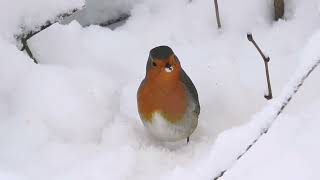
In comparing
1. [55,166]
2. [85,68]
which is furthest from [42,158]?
[85,68]

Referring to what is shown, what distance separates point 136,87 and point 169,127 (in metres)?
0.38

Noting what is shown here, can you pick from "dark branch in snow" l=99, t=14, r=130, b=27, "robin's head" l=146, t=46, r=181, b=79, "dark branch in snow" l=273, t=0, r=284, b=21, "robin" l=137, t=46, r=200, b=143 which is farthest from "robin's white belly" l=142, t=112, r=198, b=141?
"dark branch in snow" l=99, t=14, r=130, b=27

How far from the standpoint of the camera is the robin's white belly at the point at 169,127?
2.43 meters

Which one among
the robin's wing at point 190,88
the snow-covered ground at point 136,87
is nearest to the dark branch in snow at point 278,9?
the snow-covered ground at point 136,87

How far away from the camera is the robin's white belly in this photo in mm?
2433

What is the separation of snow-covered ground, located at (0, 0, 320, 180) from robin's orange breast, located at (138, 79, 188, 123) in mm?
134

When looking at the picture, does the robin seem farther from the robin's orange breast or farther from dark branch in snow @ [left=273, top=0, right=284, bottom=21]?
dark branch in snow @ [left=273, top=0, right=284, bottom=21]

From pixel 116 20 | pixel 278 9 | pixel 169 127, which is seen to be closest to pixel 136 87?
pixel 169 127

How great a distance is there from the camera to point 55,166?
226cm

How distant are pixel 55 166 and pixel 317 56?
3.09ft

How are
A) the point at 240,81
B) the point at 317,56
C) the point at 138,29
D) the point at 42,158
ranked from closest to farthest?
the point at 317,56
the point at 42,158
the point at 240,81
the point at 138,29

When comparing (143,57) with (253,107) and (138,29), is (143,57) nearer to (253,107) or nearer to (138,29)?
(138,29)

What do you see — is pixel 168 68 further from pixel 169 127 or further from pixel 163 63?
pixel 169 127

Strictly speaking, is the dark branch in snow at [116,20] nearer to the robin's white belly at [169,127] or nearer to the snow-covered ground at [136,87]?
the snow-covered ground at [136,87]
